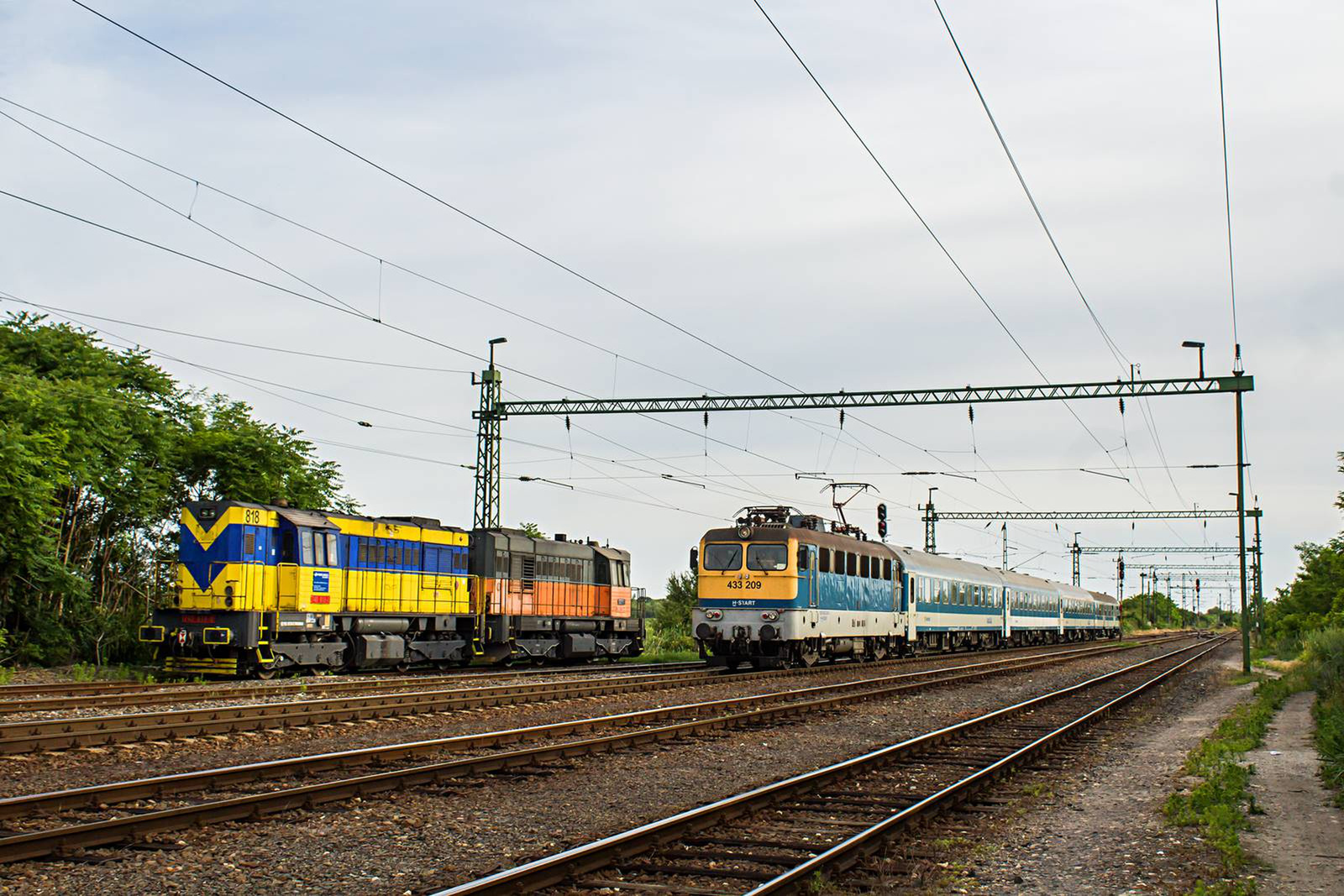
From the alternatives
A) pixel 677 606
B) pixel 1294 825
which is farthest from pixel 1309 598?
pixel 1294 825

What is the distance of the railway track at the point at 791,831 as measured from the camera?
748 centimetres

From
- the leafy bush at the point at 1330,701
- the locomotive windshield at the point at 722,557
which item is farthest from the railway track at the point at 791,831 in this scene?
the locomotive windshield at the point at 722,557

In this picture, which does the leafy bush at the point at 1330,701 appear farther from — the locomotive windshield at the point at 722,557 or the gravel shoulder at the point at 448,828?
the locomotive windshield at the point at 722,557

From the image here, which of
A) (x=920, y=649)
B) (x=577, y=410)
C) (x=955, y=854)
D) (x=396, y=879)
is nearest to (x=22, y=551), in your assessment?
(x=577, y=410)

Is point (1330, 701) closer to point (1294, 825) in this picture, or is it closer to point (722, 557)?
point (1294, 825)

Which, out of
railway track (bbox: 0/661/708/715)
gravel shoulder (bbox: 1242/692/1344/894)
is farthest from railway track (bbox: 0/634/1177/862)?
gravel shoulder (bbox: 1242/692/1344/894)

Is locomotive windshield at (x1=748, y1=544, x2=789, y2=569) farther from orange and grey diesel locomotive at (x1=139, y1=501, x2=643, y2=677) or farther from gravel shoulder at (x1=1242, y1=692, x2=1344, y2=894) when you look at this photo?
gravel shoulder at (x1=1242, y1=692, x2=1344, y2=894)

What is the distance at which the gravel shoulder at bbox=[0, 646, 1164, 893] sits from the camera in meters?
7.51

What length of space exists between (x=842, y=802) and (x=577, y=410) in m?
22.6

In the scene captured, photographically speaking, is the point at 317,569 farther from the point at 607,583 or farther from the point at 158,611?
the point at 607,583

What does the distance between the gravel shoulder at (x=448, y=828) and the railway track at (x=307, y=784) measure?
0.21 meters

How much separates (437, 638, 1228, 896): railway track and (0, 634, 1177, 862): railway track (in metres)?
2.87

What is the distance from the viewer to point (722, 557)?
2831cm

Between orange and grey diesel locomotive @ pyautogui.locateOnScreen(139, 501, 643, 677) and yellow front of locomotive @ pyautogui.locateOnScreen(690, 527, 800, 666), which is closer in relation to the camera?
orange and grey diesel locomotive @ pyautogui.locateOnScreen(139, 501, 643, 677)
